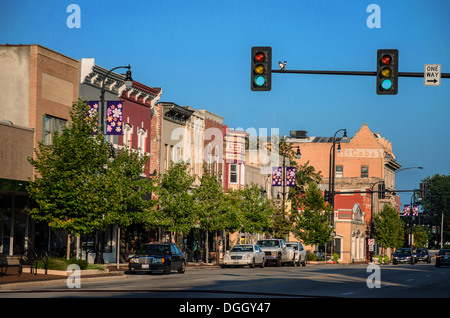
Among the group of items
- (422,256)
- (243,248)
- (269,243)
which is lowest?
(422,256)

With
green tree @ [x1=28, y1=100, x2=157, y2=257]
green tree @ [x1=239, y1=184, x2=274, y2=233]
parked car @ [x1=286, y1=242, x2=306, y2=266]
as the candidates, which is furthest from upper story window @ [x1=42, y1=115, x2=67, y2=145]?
green tree @ [x1=239, y1=184, x2=274, y2=233]

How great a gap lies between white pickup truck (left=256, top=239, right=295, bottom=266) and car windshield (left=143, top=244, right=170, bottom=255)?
17980 mm

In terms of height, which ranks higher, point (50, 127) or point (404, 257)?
point (50, 127)

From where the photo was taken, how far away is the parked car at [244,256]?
4869 centimetres

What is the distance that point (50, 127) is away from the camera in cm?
4056

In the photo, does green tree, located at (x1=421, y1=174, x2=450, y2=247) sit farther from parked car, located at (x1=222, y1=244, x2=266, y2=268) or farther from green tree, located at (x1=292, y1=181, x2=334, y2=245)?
parked car, located at (x1=222, y1=244, x2=266, y2=268)

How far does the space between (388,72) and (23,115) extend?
23363 millimetres

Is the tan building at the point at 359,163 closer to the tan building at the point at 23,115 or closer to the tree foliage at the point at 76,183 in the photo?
the tan building at the point at 23,115

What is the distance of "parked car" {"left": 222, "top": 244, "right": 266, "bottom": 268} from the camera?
48688 millimetres

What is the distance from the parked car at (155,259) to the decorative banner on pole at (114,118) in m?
8.09

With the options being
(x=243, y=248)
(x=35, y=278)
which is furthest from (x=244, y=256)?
(x=35, y=278)

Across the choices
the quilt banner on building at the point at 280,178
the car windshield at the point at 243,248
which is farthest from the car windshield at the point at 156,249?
the quilt banner on building at the point at 280,178

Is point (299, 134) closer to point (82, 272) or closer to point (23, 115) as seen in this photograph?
point (23, 115)
